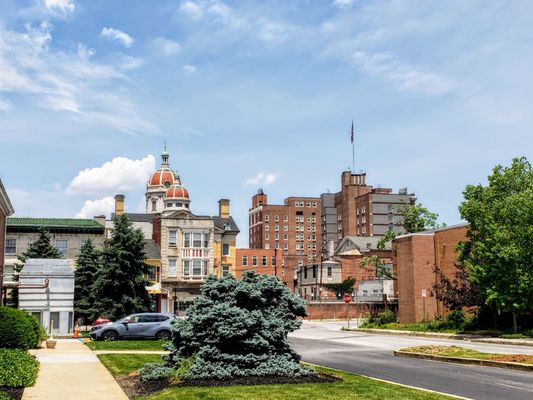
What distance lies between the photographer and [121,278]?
4875 centimetres

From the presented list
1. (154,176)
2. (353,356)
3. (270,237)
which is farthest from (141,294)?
(270,237)

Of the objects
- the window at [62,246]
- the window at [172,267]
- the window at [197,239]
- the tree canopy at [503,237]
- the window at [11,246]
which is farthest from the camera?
the window at [197,239]

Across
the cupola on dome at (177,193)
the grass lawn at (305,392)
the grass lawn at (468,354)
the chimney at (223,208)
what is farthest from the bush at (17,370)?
the cupola on dome at (177,193)

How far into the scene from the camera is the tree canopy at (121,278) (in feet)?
158

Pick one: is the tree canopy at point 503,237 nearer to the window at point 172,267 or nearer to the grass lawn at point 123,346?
the grass lawn at point 123,346

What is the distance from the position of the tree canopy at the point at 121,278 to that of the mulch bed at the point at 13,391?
34257 mm

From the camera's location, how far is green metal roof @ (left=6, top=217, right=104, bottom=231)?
71062 millimetres

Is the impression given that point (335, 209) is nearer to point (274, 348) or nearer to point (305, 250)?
point (305, 250)

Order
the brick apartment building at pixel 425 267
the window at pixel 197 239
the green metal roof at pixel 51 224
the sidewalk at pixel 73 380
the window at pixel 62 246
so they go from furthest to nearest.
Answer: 1. the window at pixel 197 239
2. the window at pixel 62 246
3. the green metal roof at pixel 51 224
4. the brick apartment building at pixel 425 267
5. the sidewalk at pixel 73 380

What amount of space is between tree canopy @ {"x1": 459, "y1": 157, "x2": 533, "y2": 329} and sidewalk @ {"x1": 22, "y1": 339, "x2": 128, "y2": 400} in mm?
22121

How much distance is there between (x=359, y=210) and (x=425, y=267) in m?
100

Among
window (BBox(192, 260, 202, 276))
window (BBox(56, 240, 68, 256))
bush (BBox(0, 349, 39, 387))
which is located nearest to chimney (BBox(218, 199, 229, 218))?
window (BBox(192, 260, 202, 276))

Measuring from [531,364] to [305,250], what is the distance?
14141cm

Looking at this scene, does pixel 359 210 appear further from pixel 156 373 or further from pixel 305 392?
pixel 305 392
